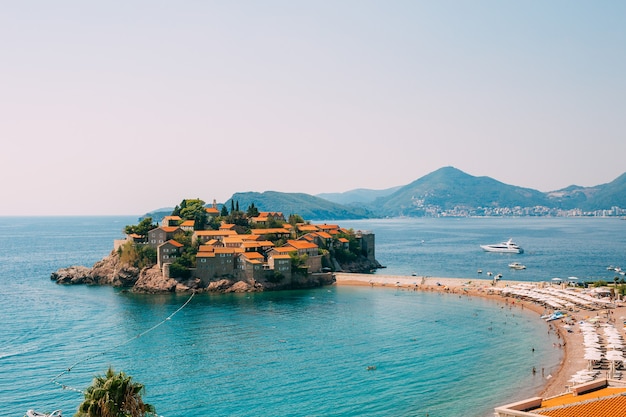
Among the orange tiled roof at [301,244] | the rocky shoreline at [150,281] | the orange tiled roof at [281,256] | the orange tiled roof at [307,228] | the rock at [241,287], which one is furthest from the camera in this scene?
the orange tiled roof at [307,228]

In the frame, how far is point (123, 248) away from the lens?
108562mm

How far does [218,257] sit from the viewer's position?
99938 mm

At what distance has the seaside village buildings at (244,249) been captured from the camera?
99500 millimetres

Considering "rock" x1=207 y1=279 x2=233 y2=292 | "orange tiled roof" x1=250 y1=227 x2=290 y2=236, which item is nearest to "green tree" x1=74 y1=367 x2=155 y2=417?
"rock" x1=207 y1=279 x2=233 y2=292

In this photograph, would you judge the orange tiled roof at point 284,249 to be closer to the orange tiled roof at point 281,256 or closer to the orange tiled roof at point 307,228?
the orange tiled roof at point 281,256

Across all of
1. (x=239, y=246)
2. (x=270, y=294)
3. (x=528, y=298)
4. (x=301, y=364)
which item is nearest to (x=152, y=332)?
(x=301, y=364)

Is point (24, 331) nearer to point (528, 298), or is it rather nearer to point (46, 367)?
point (46, 367)

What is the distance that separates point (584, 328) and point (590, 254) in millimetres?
109243

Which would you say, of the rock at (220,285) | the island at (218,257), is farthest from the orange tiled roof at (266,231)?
the rock at (220,285)

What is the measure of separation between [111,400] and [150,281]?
81.0 m

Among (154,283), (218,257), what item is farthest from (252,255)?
(154,283)

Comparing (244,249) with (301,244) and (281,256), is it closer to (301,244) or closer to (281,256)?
(281,256)

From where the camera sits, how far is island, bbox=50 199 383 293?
99.2 meters

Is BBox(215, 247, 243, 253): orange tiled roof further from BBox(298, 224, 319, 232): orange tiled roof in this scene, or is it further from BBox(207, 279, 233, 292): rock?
BBox(298, 224, 319, 232): orange tiled roof
